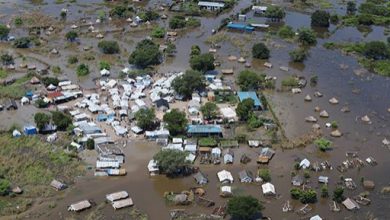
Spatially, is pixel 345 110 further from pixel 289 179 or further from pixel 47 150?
pixel 47 150

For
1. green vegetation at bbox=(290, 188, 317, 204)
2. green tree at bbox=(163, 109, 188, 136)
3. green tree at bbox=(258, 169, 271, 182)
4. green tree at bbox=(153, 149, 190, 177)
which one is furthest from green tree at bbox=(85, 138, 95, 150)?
green vegetation at bbox=(290, 188, 317, 204)

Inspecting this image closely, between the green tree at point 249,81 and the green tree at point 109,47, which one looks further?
the green tree at point 109,47

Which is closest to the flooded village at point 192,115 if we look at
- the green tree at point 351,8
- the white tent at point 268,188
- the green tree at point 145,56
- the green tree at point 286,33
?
the white tent at point 268,188

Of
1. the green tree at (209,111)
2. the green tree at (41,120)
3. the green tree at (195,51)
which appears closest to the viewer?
the green tree at (41,120)

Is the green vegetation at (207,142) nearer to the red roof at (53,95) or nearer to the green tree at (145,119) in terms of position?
the green tree at (145,119)

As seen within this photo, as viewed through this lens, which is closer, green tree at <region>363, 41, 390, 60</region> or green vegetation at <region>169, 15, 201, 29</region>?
green tree at <region>363, 41, 390, 60</region>

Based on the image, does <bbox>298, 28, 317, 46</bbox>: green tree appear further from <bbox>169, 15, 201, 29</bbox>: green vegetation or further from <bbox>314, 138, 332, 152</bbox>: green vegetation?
<bbox>314, 138, 332, 152</bbox>: green vegetation
